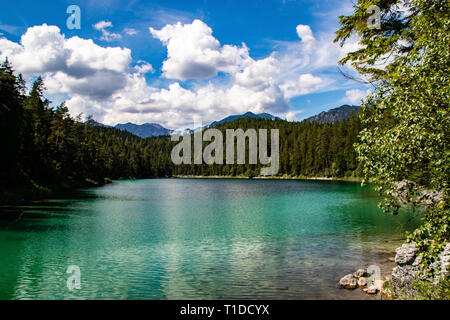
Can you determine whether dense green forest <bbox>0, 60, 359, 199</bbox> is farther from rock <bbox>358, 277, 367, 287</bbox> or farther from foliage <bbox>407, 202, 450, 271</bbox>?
foliage <bbox>407, 202, 450, 271</bbox>

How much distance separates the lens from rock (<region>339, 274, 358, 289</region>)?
12.8m

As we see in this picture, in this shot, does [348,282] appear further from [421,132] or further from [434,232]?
[421,132]

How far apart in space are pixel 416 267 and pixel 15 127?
47838 millimetres

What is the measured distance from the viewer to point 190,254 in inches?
744

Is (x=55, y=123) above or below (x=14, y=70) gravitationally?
below

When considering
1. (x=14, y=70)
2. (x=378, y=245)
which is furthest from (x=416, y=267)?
(x=14, y=70)

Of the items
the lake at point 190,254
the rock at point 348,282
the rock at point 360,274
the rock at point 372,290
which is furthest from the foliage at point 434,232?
the rock at point 360,274

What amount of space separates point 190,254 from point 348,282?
9335mm

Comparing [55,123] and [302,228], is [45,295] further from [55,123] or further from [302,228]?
[55,123]

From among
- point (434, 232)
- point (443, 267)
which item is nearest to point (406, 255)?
point (443, 267)

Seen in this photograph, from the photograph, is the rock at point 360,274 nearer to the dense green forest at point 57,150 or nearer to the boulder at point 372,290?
the boulder at point 372,290

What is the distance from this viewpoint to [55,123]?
68688mm

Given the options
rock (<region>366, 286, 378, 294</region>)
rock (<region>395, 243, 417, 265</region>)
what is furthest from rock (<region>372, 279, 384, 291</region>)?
rock (<region>395, 243, 417, 265</region>)
